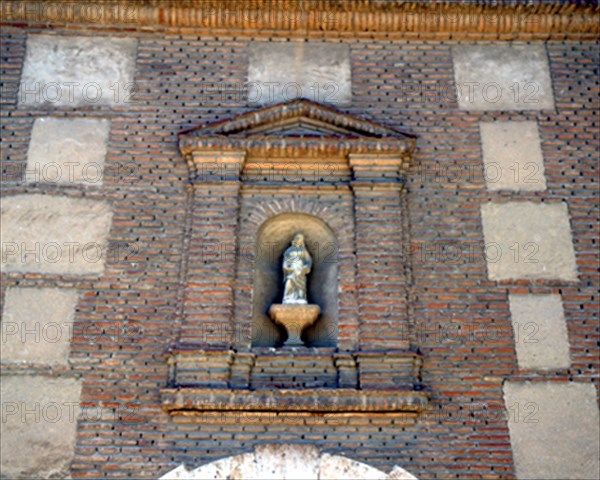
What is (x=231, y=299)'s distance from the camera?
261 inches

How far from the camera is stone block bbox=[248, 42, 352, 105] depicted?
25.0 ft

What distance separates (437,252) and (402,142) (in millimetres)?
1036

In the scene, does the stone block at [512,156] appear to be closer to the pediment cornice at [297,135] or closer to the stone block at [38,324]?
the pediment cornice at [297,135]

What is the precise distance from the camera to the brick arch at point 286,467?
5.99 m

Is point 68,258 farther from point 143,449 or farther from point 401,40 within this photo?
point 401,40

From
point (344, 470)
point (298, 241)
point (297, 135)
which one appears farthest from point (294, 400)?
point (297, 135)

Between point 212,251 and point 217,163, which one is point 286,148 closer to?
point 217,163

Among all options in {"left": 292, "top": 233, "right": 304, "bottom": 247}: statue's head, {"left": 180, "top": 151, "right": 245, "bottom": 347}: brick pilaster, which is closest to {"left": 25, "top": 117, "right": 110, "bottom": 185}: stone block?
{"left": 180, "top": 151, "right": 245, "bottom": 347}: brick pilaster

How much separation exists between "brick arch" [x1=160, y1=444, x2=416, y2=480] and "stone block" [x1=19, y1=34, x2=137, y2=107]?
3473mm

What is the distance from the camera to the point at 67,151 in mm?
7242

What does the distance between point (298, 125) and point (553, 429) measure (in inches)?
135

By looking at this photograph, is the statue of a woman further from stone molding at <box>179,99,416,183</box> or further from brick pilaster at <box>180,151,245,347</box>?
stone molding at <box>179,99,416,183</box>

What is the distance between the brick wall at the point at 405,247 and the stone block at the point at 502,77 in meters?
0.10

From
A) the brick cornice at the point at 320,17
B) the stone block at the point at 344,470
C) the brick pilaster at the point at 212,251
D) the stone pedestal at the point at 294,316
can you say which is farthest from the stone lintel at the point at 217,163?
the stone block at the point at 344,470
